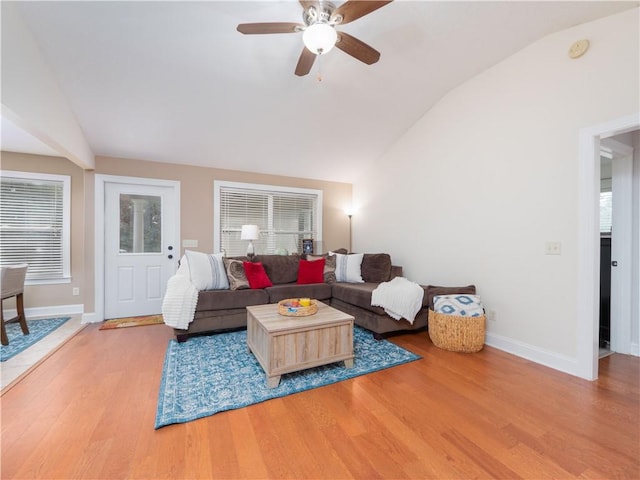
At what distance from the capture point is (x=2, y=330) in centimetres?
281

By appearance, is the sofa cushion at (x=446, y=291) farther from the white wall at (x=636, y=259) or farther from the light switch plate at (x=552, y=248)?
the white wall at (x=636, y=259)

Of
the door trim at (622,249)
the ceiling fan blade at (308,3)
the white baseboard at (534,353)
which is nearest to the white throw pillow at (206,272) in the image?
the ceiling fan blade at (308,3)

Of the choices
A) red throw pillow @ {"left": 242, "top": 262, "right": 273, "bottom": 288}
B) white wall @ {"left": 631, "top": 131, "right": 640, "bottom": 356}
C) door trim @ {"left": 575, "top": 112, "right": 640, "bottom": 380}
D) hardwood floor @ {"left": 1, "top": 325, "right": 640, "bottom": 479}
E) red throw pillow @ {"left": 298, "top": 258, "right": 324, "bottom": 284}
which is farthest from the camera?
red throw pillow @ {"left": 298, "top": 258, "right": 324, "bottom": 284}

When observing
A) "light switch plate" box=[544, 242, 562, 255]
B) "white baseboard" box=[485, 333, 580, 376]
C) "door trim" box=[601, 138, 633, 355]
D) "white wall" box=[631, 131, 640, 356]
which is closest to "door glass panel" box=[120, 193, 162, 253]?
"white baseboard" box=[485, 333, 580, 376]

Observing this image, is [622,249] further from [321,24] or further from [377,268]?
[321,24]

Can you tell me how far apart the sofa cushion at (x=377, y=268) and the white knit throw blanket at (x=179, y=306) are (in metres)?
2.35

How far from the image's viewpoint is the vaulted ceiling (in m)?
2.19

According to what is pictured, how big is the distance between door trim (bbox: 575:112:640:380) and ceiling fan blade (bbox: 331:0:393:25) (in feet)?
6.44

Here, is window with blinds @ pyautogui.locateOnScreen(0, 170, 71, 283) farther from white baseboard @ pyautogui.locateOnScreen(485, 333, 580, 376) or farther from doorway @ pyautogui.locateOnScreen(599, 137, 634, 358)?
doorway @ pyautogui.locateOnScreen(599, 137, 634, 358)

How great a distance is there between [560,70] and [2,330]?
5.81 metres

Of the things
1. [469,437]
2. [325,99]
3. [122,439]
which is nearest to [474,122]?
[325,99]

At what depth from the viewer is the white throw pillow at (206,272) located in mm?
3254

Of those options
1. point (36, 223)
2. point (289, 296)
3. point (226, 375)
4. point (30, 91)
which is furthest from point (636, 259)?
point (36, 223)

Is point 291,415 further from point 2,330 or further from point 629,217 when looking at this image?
point 629,217
